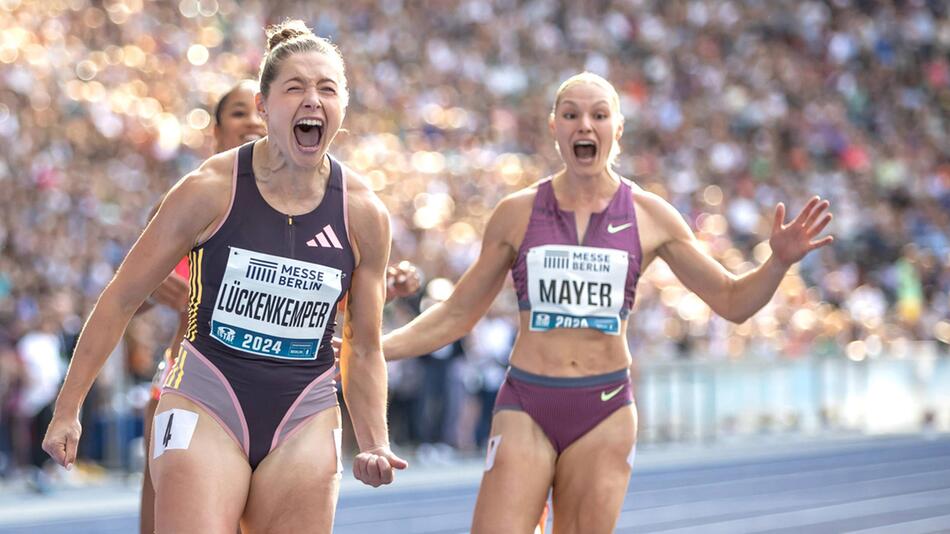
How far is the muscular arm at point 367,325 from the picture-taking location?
522cm

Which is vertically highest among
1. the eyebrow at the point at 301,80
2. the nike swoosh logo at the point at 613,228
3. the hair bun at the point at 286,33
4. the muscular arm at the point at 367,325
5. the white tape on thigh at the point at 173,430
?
the hair bun at the point at 286,33

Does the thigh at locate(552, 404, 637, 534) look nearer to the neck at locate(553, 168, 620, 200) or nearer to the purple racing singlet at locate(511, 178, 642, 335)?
the purple racing singlet at locate(511, 178, 642, 335)

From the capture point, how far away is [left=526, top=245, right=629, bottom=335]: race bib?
21.4ft

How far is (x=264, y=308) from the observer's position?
5.13 meters

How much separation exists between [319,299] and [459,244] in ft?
44.2

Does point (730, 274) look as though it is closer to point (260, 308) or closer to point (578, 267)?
point (578, 267)

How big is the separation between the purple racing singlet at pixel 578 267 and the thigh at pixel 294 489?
5.29 ft

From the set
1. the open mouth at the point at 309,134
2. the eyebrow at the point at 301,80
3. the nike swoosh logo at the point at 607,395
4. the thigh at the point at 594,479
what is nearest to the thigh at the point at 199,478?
the open mouth at the point at 309,134

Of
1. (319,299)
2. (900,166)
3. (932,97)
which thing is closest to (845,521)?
(319,299)

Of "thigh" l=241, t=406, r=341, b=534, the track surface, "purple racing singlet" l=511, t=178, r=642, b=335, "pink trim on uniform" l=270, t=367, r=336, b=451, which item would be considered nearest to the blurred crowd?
the track surface

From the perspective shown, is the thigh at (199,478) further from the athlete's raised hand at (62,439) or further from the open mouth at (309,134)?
the open mouth at (309,134)

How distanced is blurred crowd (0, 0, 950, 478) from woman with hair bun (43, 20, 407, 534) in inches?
255

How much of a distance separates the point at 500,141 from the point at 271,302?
19.3 metres

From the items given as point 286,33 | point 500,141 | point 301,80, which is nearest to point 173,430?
point 301,80
